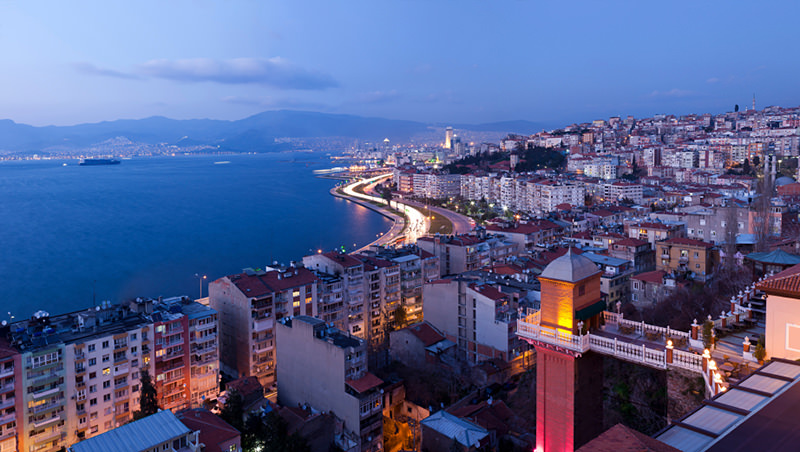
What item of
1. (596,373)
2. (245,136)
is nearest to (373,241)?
(596,373)

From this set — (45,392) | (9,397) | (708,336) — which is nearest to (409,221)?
(45,392)

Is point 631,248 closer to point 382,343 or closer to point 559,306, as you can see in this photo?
point 382,343

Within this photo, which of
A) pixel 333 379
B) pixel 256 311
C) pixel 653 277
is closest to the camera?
pixel 333 379

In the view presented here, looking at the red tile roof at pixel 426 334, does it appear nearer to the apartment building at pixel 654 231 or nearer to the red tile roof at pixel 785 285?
the apartment building at pixel 654 231

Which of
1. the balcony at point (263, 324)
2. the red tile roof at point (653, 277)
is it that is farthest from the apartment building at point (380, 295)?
the red tile roof at point (653, 277)

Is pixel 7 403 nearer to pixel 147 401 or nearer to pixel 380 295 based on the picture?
pixel 147 401

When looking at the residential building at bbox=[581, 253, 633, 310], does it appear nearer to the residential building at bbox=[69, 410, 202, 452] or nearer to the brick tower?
the brick tower
